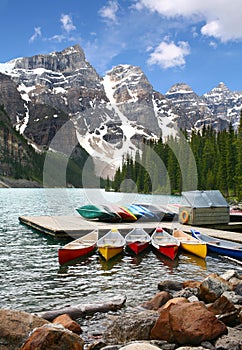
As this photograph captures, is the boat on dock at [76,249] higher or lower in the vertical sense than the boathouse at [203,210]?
lower

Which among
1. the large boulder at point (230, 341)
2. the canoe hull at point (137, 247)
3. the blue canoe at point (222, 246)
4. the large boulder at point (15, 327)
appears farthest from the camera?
the canoe hull at point (137, 247)

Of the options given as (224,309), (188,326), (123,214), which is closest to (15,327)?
(188,326)

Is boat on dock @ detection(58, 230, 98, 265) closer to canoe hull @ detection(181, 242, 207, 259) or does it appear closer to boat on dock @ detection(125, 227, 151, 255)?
boat on dock @ detection(125, 227, 151, 255)

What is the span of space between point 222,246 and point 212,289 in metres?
10.8

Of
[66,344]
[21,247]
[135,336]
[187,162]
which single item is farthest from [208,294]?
[187,162]

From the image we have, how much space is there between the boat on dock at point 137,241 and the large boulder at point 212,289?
37.5 feet

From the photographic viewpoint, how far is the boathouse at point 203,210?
35.1 meters

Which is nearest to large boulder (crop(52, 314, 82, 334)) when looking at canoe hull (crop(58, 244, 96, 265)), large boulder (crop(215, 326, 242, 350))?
large boulder (crop(215, 326, 242, 350))

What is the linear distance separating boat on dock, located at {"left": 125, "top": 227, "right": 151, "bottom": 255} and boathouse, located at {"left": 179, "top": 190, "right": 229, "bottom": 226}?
6.95 metres

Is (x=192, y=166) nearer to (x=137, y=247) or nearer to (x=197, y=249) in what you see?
A: (x=137, y=247)

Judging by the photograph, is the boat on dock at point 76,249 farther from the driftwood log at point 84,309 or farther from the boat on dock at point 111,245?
the driftwood log at point 84,309

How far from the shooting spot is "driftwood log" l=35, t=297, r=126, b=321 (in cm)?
1348

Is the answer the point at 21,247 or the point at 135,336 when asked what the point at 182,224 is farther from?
the point at 135,336

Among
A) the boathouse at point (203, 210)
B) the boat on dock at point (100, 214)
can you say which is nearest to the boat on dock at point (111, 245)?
the boathouse at point (203, 210)
